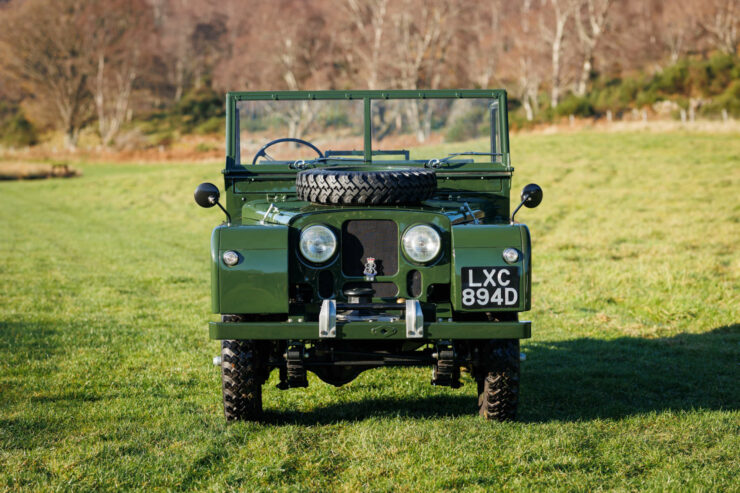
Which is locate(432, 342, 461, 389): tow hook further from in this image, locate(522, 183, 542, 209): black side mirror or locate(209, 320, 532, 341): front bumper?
locate(522, 183, 542, 209): black side mirror

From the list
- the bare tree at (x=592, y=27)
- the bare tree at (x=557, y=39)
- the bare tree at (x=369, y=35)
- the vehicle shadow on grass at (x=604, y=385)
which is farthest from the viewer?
the bare tree at (x=592, y=27)

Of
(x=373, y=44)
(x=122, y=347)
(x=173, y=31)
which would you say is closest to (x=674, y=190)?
(x=122, y=347)

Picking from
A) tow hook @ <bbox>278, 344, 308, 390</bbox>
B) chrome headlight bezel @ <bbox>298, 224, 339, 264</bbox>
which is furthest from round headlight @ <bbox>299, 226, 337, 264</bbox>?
tow hook @ <bbox>278, 344, 308, 390</bbox>

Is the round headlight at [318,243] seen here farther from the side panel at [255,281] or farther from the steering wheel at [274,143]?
the steering wheel at [274,143]

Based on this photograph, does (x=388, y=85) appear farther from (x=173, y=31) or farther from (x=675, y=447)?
(x=675, y=447)

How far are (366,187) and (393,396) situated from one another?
190cm

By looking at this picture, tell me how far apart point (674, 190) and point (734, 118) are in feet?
57.7

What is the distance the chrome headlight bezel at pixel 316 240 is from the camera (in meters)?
4.92

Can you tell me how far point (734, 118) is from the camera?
36500mm

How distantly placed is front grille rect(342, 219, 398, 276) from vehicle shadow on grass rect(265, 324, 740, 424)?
1126 mm

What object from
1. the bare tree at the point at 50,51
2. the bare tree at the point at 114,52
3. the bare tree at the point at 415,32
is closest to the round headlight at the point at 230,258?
the bare tree at the point at 415,32

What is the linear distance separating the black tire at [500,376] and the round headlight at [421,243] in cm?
69

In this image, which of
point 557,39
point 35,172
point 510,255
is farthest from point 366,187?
point 557,39

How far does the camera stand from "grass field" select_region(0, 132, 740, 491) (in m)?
4.39
